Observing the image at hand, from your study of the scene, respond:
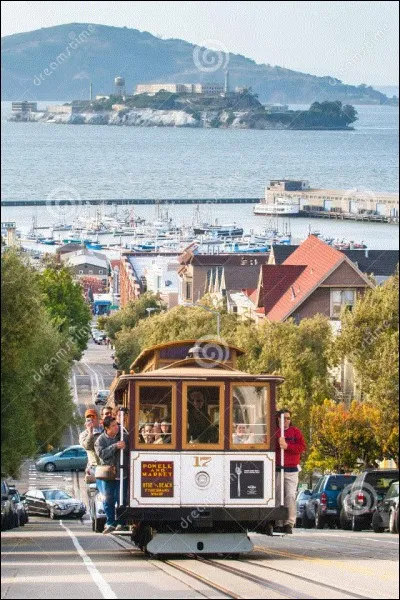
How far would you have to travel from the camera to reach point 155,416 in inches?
901

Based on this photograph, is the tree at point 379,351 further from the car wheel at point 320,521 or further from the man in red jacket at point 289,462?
the man in red jacket at point 289,462

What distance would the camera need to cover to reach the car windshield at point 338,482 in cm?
3769

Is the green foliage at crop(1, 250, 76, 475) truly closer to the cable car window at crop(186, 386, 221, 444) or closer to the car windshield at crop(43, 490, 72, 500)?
the car windshield at crop(43, 490, 72, 500)

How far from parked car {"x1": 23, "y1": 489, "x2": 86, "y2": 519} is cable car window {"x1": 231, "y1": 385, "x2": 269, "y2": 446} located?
30.0 meters

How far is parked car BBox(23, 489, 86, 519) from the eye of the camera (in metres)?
52.4

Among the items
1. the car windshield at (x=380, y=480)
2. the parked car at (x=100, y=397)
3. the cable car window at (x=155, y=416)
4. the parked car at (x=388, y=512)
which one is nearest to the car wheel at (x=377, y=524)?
the parked car at (x=388, y=512)

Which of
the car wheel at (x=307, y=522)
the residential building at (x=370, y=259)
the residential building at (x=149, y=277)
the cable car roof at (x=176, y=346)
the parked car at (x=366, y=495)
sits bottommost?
the car wheel at (x=307, y=522)


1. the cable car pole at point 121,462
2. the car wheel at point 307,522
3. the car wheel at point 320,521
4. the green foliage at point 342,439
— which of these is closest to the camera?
the cable car pole at point 121,462

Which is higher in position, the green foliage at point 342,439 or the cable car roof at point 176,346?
the cable car roof at point 176,346

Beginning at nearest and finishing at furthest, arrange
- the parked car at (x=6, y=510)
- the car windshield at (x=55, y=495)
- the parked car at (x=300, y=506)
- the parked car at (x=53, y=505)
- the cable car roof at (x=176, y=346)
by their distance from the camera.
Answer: the cable car roof at (x=176, y=346)
the parked car at (x=6, y=510)
the parked car at (x=300, y=506)
the parked car at (x=53, y=505)
the car windshield at (x=55, y=495)

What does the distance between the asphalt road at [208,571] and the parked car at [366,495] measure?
5.05 metres

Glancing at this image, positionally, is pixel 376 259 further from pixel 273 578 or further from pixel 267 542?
pixel 273 578

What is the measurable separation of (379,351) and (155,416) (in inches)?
983

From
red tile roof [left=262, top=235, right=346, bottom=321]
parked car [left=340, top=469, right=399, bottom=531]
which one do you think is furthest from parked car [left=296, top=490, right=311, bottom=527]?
red tile roof [left=262, top=235, right=346, bottom=321]
